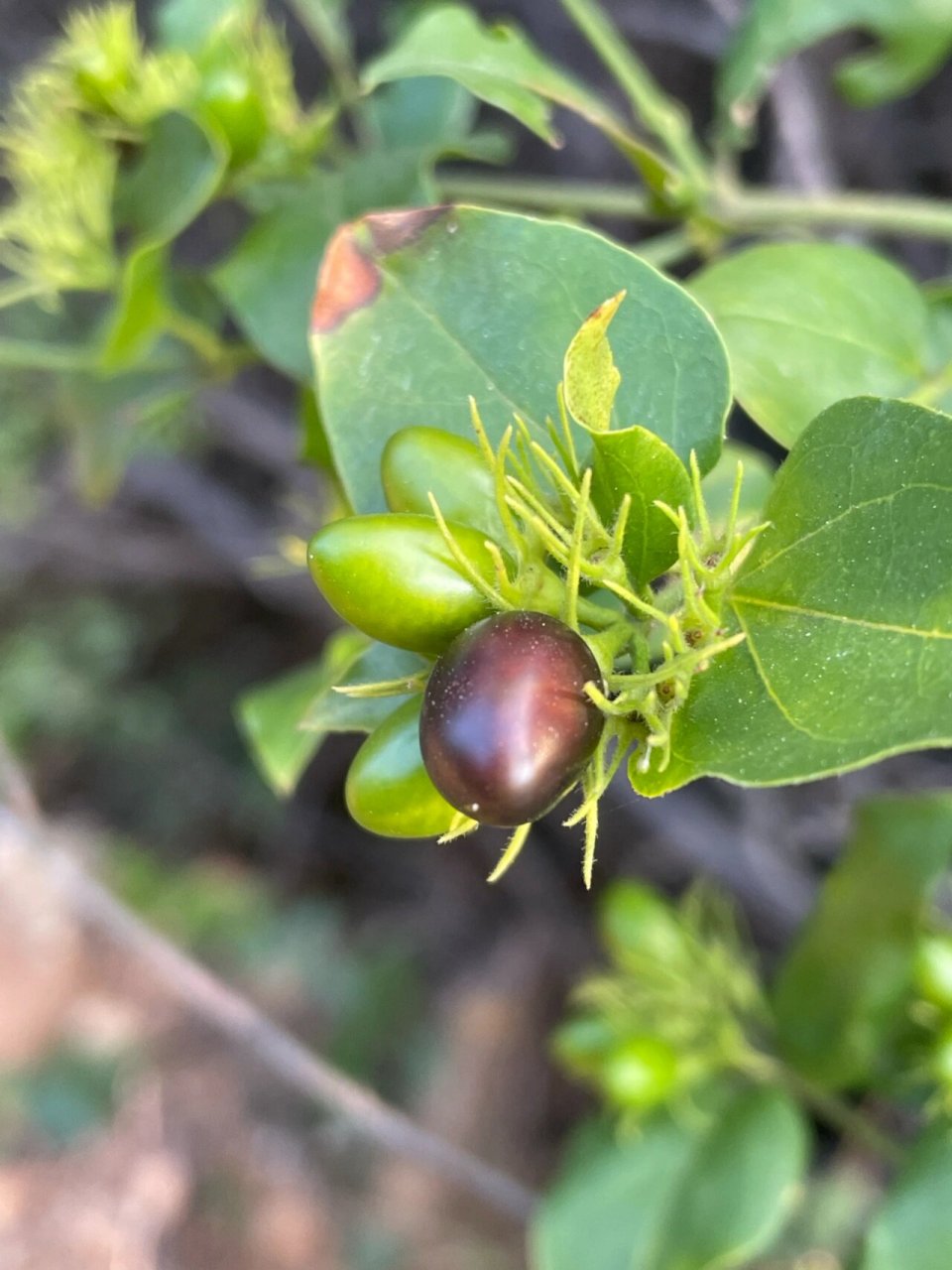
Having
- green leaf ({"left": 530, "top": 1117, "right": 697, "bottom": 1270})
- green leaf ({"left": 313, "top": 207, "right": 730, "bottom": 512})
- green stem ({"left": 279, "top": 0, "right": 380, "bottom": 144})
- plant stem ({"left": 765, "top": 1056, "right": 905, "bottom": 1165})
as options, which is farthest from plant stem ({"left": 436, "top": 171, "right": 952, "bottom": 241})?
green leaf ({"left": 530, "top": 1117, "right": 697, "bottom": 1270})

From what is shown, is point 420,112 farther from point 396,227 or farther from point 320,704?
point 320,704

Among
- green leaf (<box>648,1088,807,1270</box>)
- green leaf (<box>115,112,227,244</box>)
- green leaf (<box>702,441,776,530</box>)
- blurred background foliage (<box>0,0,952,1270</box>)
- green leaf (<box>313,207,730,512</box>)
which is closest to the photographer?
green leaf (<box>313,207,730,512</box>)

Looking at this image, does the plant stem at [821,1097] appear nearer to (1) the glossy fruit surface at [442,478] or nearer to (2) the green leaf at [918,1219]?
(2) the green leaf at [918,1219]

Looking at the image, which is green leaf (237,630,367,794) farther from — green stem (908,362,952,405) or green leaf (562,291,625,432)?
green stem (908,362,952,405)

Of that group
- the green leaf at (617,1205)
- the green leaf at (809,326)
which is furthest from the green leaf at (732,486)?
the green leaf at (617,1205)

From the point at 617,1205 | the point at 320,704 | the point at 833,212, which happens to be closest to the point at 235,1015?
the point at 617,1205

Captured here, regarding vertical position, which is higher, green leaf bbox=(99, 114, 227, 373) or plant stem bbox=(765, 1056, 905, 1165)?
green leaf bbox=(99, 114, 227, 373)
